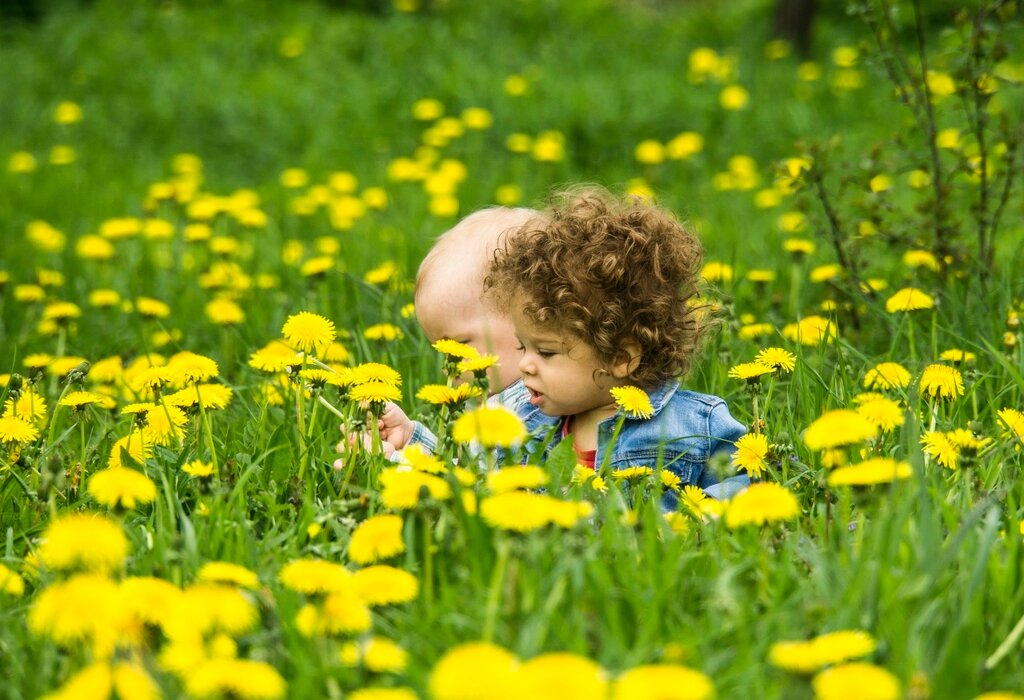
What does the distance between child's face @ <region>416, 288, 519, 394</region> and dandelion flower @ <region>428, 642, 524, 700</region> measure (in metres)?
1.64

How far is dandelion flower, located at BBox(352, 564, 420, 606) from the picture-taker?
159cm

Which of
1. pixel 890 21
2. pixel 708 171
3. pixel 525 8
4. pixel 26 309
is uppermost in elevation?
pixel 525 8

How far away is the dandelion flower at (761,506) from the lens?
1.72 m

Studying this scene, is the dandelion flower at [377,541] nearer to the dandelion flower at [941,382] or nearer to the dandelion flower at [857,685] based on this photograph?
the dandelion flower at [857,685]

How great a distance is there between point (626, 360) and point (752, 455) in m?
0.38

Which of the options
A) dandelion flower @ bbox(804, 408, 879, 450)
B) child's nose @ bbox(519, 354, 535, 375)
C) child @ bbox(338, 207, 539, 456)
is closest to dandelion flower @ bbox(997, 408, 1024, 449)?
dandelion flower @ bbox(804, 408, 879, 450)

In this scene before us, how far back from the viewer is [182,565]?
1.82m

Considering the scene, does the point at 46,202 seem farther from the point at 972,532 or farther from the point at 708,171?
the point at 972,532

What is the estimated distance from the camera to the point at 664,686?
122 centimetres

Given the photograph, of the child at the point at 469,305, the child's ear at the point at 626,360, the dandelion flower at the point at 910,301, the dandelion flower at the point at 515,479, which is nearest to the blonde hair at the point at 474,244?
the child at the point at 469,305

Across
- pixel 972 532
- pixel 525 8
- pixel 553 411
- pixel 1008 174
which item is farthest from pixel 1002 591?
pixel 525 8

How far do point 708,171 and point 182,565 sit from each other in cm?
498

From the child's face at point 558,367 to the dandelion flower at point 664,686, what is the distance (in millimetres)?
1240

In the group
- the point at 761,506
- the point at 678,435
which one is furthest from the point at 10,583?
the point at 678,435
